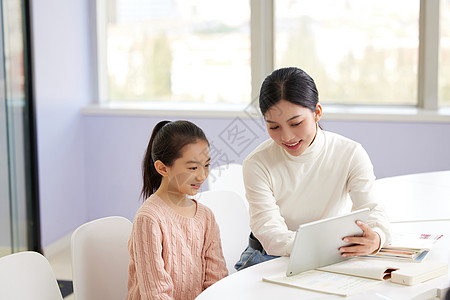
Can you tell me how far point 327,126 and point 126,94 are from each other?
1340 mm

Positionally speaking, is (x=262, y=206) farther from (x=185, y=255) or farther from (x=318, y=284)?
(x=318, y=284)

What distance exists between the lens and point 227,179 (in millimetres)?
2557

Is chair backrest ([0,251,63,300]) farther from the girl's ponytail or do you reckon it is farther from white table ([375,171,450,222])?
white table ([375,171,450,222])

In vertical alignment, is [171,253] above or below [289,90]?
below

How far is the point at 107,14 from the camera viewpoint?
4020 millimetres

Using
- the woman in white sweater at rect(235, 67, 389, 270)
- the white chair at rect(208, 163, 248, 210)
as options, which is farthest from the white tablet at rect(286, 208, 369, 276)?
the white chair at rect(208, 163, 248, 210)

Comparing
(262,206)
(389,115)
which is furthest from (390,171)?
(262,206)

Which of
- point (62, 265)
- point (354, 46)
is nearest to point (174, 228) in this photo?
point (62, 265)

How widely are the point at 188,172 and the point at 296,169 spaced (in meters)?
0.32

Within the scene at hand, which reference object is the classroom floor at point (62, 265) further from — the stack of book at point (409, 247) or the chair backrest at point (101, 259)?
the stack of book at point (409, 247)

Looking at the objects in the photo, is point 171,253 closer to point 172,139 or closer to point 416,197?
point 172,139

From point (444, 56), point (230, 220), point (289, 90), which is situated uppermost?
point (444, 56)

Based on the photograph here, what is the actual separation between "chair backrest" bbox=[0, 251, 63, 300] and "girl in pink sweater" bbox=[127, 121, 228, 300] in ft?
0.74

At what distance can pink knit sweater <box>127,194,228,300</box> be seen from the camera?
5.24 feet
